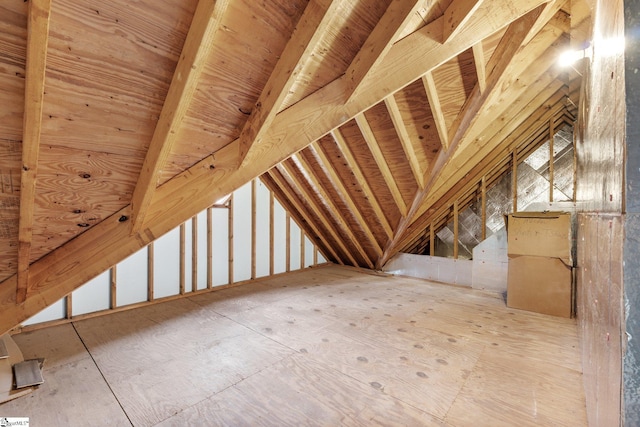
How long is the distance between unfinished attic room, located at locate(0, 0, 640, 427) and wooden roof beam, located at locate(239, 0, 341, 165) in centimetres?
1

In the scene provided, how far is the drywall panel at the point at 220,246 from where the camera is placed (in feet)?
13.7

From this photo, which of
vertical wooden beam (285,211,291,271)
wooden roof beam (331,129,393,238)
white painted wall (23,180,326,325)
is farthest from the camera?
vertical wooden beam (285,211,291,271)

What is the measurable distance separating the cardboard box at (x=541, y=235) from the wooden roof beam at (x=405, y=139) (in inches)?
45.4

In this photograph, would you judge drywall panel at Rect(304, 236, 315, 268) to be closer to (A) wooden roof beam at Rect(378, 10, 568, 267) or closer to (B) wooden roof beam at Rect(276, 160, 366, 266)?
(B) wooden roof beam at Rect(276, 160, 366, 266)

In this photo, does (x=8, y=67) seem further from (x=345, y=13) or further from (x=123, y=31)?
(x=345, y=13)

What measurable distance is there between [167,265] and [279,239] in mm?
1942

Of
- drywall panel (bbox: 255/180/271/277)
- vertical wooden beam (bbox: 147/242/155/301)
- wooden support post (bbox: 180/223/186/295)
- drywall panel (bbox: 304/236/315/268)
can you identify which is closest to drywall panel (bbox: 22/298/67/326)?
vertical wooden beam (bbox: 147/242/155/301)

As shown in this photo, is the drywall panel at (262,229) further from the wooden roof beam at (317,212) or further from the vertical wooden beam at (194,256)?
the vertical wooden beam at (194,256)

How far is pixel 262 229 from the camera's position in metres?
4.89

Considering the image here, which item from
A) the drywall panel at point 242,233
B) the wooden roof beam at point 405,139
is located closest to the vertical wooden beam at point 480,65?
the wooden roof beam at point 405,139

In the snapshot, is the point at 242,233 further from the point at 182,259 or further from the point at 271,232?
the point at 182,259

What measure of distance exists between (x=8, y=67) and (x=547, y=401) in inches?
120

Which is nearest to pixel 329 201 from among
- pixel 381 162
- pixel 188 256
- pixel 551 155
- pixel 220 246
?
pixel 381 162

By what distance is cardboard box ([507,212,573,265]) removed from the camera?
2963 millimetres
